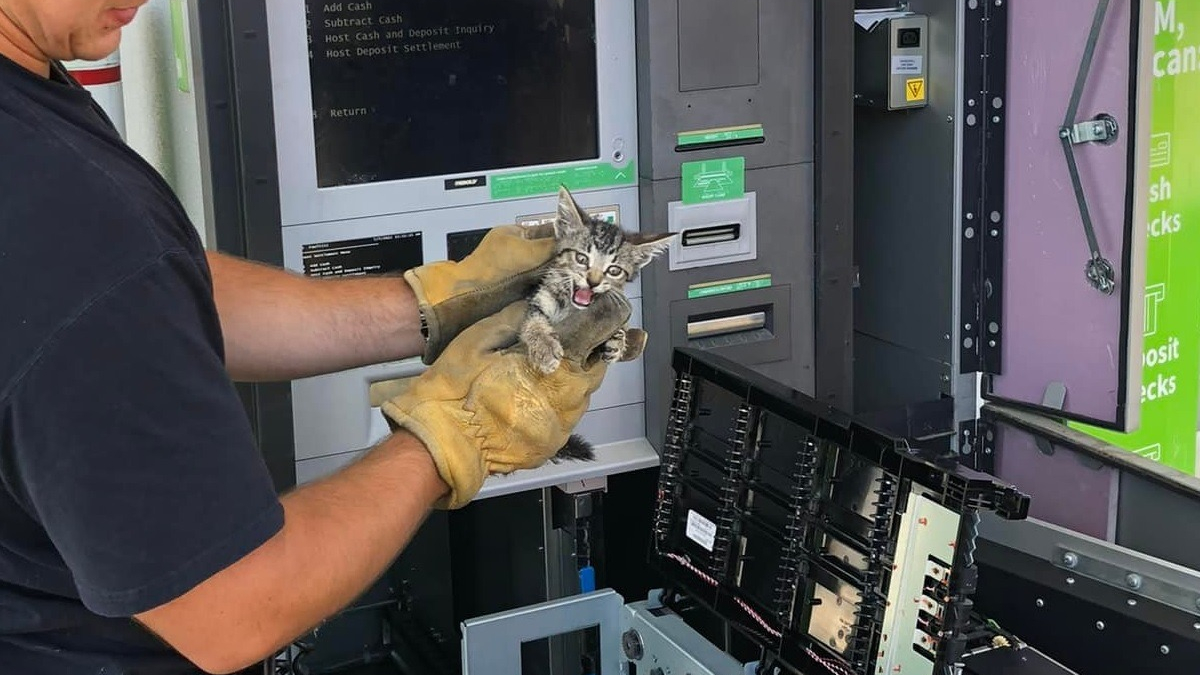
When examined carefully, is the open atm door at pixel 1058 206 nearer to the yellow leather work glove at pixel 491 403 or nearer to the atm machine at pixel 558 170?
the atm machine at pixel 558 170

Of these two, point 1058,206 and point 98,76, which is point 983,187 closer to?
point 1058,206

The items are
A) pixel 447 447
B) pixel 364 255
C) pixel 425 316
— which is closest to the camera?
pixel 447 447

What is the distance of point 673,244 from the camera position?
2.77 meters

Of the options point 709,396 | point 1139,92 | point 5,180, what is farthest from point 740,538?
point 1139,92

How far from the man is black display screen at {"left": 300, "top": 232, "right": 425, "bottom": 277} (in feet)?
3.46

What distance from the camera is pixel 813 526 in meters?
1.86

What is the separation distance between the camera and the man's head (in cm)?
126

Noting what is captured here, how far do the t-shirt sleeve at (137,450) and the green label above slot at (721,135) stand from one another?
5.35ft

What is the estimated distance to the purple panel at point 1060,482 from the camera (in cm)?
303

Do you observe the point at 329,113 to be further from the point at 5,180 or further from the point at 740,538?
the point at 5,180

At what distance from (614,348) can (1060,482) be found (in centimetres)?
160

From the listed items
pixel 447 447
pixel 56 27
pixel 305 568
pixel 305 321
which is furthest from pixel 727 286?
pixel 56 27

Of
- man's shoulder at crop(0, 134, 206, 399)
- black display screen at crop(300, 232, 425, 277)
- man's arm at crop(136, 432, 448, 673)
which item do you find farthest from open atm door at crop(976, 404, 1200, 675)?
man's shoulder at crop(0, 134, 206, 399)

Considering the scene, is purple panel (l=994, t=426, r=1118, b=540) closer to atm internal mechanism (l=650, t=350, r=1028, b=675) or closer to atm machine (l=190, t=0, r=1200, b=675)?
atm machine (l=190, t=0, r=1200, b=675)
